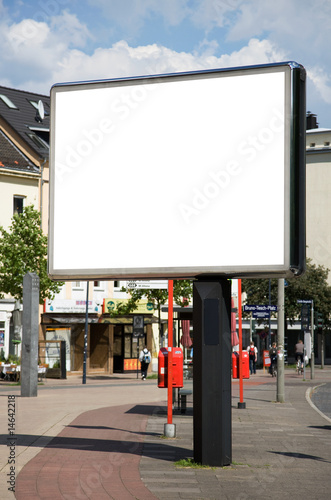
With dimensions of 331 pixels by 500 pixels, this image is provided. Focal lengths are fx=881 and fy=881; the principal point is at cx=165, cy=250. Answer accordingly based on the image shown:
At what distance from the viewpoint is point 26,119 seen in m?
53.3

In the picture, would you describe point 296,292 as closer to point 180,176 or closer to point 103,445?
point 103,445

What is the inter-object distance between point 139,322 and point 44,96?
969 inches

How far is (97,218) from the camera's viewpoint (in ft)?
36.7

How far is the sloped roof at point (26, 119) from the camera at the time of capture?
5100 cm

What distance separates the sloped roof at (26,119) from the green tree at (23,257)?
13830mm

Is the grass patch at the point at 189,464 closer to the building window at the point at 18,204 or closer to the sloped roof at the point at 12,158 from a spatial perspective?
the sloped roof at the point at 12,158

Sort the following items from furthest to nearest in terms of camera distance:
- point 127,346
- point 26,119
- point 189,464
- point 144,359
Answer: point 26,119
point 127,346
point 144,359
point 189,464

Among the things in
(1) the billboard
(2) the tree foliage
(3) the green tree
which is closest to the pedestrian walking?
(3) the green tree

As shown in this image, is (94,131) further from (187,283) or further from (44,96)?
(44,96)

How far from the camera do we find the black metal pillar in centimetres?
1080

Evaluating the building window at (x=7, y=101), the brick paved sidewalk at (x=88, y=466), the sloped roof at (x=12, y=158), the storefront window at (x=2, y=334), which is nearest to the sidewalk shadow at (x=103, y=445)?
the brick paved sidewalk at (x=88, y=466)

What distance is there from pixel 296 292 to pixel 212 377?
181 feet

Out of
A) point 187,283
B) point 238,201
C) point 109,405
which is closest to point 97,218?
point 238,201

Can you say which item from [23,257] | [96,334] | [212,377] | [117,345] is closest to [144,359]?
[23,257]
